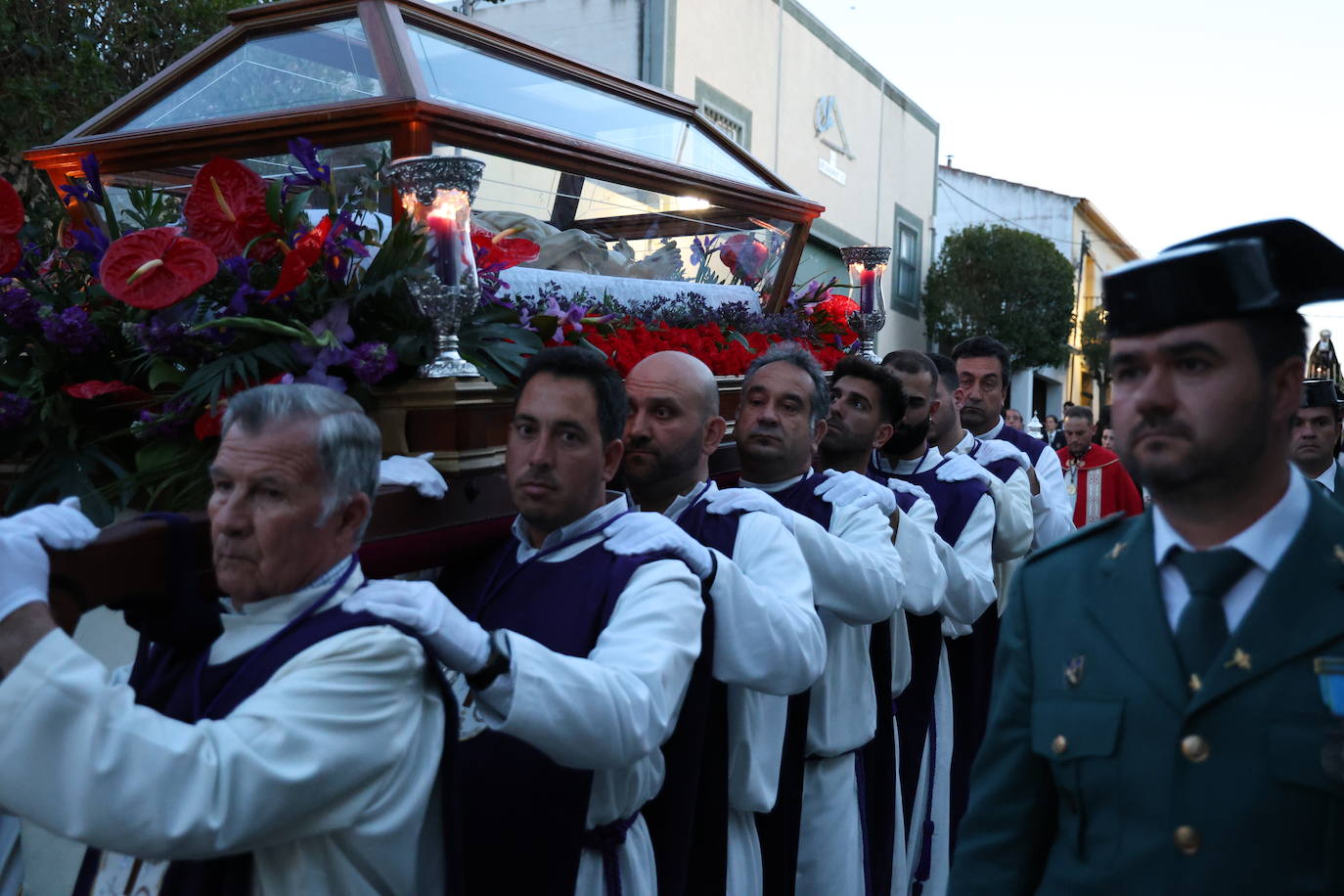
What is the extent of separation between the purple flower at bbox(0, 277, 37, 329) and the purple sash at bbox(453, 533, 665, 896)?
1269 millimetres

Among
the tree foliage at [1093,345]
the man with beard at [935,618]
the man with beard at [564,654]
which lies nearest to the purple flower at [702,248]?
the man with beard at [935,618]

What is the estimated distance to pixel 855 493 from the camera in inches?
145

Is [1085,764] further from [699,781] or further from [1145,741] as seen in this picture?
[699,781]

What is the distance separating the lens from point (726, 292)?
4.44m

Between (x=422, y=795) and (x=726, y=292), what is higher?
(x=726, y=292)

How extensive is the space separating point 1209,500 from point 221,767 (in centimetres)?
129

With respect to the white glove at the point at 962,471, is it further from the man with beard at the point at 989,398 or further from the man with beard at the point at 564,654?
the man with beard at the point at 564,654

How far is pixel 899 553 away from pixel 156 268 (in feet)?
7.17

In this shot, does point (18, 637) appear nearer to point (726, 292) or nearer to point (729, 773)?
point (729, 773)

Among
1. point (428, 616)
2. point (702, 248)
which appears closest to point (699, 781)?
A: point (428, 616)

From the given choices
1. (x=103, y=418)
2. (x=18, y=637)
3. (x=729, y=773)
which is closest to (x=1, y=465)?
(x=103, y=418)

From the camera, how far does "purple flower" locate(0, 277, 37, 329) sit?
2738mm

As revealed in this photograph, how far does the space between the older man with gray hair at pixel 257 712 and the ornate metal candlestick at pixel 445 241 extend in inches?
28.4

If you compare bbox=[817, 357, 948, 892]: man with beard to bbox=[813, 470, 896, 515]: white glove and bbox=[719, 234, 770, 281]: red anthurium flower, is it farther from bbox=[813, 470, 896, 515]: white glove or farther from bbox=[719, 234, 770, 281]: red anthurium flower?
bbox=[719, 234, 770, 281]: red anthurium flower
